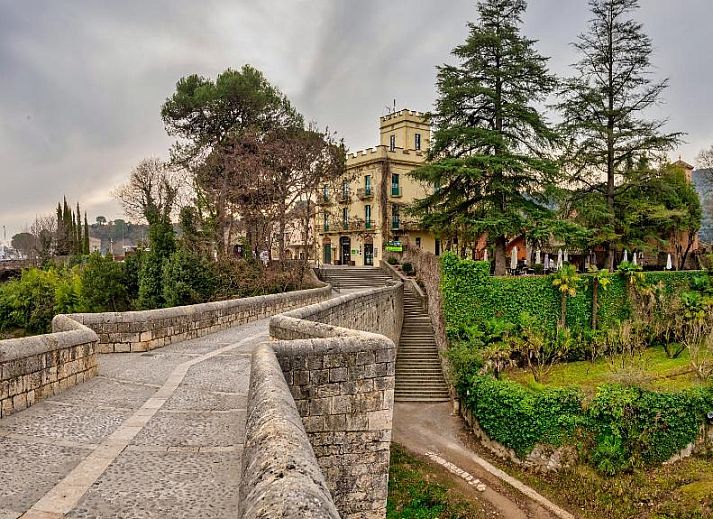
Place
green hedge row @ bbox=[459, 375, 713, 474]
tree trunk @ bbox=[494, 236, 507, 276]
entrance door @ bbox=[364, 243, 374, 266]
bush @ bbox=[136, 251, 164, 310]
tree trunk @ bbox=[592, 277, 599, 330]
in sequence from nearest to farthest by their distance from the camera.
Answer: green hedge row @ bbox=[459, 375, 713, 474] < bush @ bbox=[136, 251, 164, 310] < tree trunk @ bbox=[592, 277, 599, 330] < tree trunk @ bbox=[494, 236, 507, 276] < entrance door @ bbox=[364, 243, 374, 266]

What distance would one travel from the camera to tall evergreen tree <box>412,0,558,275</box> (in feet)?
77.4

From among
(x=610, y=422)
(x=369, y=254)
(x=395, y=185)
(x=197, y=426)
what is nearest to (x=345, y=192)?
(x=395, y=185)

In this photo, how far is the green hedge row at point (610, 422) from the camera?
15148 millimetres

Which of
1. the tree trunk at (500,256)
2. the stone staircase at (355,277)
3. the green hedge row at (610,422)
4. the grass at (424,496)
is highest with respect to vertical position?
the tree trunk at (500,256)

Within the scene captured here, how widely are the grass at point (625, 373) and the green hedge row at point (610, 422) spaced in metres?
0.64

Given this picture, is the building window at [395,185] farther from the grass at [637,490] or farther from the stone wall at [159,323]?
the grass at [637,490]

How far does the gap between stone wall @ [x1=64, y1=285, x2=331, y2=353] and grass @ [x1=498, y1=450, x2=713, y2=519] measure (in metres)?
9.43

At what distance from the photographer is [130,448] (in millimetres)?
5164

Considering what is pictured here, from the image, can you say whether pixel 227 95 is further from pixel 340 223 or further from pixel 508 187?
pixel 508 187

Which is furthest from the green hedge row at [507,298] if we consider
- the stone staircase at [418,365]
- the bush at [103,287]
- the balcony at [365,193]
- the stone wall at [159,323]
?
the balcony at [365,193]

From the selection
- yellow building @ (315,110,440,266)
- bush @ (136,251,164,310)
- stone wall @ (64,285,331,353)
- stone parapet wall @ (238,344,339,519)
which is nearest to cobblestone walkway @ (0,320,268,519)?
stone parapet wall @ (238,344,339,519)

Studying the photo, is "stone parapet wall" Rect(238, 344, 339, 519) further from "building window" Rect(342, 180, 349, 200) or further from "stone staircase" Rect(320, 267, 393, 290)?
"building window" Rect(342, 180, 349, 200)

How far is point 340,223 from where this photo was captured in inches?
1619

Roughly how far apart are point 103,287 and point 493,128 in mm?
19602
